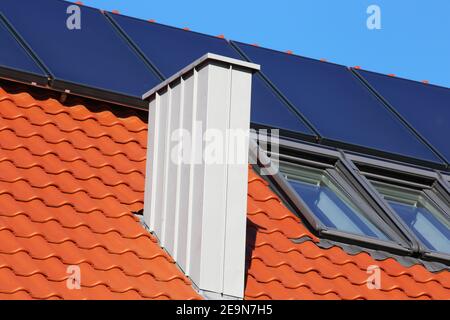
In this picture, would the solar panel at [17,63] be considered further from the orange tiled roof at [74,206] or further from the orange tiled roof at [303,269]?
the orange tiled roof at [303,269]

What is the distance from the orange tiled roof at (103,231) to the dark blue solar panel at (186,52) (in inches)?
33.3

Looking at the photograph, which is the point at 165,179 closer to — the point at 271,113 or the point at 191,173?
the point at 191,173

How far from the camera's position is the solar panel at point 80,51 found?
10.8 meters

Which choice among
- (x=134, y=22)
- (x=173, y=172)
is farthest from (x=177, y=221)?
(x=134, y=22)

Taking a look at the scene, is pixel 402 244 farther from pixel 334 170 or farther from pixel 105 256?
pixel 105 256

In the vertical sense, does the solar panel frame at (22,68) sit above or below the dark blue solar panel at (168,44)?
below

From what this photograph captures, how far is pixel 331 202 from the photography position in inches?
426

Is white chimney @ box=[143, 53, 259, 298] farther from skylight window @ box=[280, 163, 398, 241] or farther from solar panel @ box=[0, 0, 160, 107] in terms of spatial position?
skylight window @ box=[280, 163, 398, 241]

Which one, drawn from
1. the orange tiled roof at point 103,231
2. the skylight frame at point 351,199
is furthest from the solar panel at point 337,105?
the orange tiled roof at point 103,231

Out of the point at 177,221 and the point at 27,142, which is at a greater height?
the point at 27,142

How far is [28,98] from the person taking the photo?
413 inches

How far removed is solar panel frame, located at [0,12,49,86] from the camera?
34.0 ft
